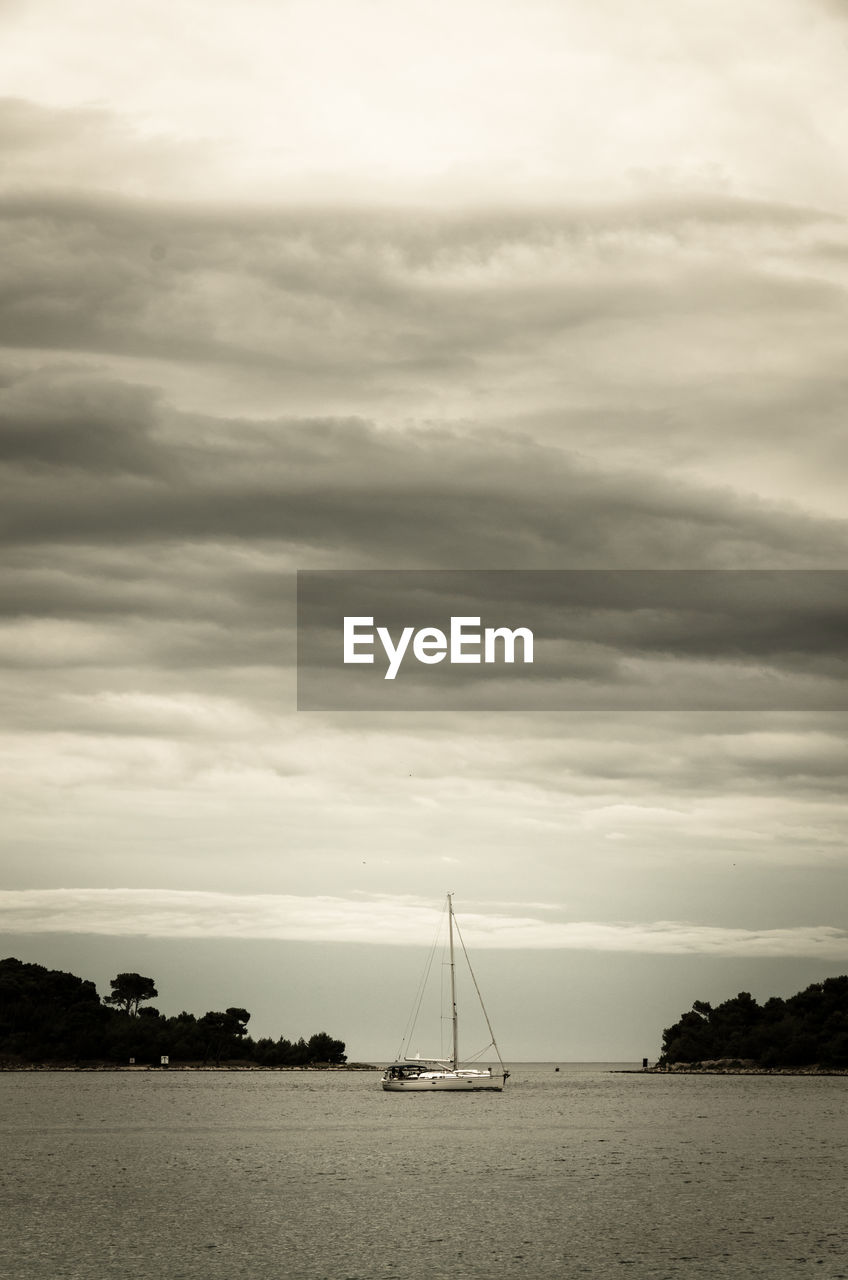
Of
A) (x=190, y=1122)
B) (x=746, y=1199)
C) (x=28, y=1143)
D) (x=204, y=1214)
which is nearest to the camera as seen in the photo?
(x=204, y=1214)

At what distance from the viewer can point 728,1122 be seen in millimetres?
169375

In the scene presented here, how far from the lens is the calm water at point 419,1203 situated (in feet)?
190

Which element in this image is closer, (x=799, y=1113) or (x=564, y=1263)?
(x=564, y=1263)

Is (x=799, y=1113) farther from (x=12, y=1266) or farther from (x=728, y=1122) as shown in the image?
(x=12, y=1266)

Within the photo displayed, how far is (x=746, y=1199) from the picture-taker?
8212 cm

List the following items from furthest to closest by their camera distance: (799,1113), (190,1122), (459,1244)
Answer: (799,1113) < (190,1122) < (459,1244)

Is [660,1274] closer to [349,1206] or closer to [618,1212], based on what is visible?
[618,1212]

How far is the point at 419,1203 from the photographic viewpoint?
77938 millimetres

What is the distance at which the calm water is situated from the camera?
57.8m

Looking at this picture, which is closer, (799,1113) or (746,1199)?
(746,1199)

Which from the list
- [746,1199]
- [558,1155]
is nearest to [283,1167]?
[558,1155]

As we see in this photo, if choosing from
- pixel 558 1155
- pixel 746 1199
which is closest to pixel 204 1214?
pixel 746 1199

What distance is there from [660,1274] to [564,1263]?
3939 mm

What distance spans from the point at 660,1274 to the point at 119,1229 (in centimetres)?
2464
